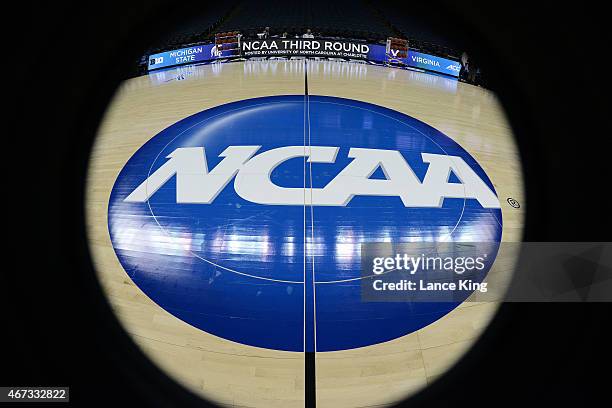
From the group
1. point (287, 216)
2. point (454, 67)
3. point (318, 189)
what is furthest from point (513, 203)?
point (454, 67)

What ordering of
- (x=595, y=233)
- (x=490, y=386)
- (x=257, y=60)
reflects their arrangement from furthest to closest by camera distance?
(x=257, y=60) < (x=595, y=233) < (x=490, y=386)

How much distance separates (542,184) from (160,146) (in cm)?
217

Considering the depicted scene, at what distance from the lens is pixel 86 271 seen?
1.30 meters

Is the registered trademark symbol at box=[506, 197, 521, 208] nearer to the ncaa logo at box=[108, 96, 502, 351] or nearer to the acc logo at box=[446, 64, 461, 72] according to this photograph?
the ncaa logo at box=[108, 96, 502, 351]

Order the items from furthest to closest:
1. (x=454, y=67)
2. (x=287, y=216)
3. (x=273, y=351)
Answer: (x=454, y=67), (x=287, y=216), (x=273, y=351)

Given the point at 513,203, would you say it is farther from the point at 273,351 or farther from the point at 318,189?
the point at 273,351

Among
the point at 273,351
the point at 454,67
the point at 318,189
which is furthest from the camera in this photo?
the point at 454,67

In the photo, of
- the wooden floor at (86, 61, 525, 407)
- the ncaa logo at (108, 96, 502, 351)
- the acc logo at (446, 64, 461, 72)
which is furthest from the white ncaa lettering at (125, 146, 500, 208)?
the acc logo at (446, 64, 461, 72)

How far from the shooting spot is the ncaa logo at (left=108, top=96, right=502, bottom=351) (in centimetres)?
137

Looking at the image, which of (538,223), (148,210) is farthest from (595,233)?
(148,210)

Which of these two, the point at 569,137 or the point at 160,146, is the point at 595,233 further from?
the point at 160,146

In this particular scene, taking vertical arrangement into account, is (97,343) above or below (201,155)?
below

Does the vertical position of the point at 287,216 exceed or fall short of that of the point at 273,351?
it exceeds it

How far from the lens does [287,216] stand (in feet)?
5.92
